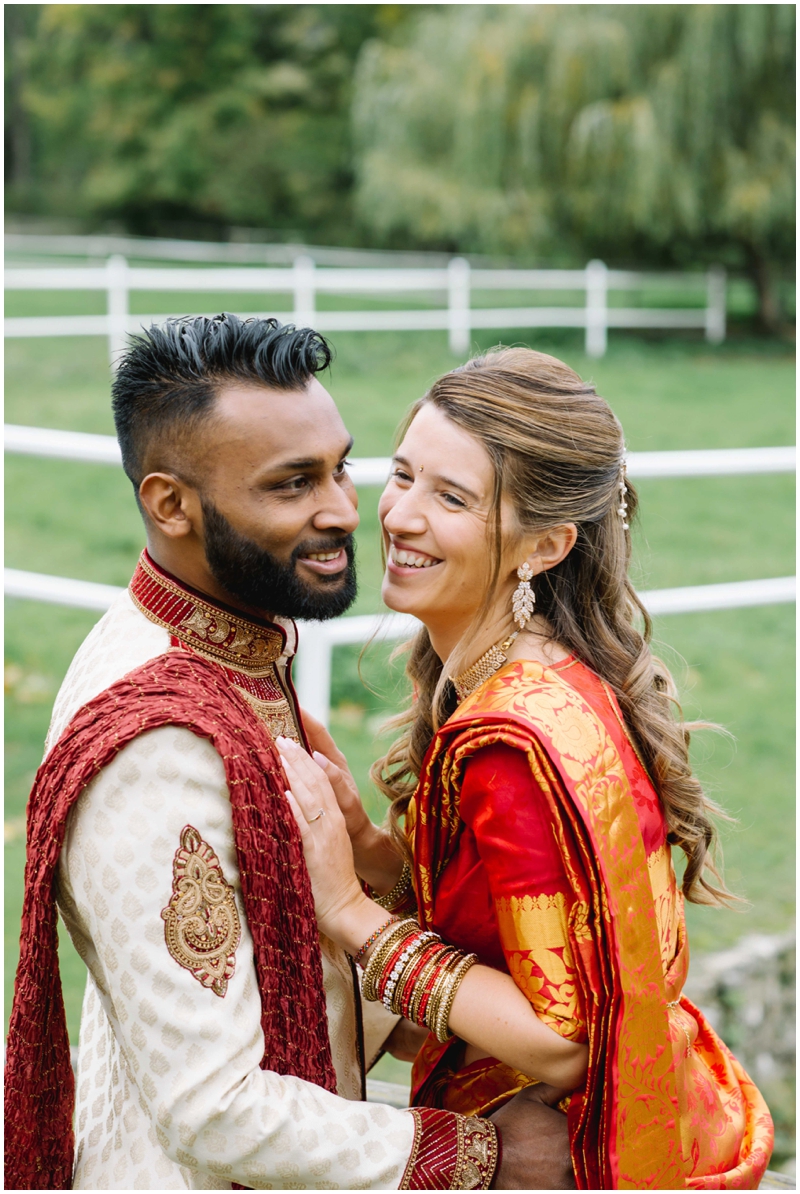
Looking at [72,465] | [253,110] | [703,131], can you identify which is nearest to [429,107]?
[703,131]

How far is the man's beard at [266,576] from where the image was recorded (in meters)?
1.87

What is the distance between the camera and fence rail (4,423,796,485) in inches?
140

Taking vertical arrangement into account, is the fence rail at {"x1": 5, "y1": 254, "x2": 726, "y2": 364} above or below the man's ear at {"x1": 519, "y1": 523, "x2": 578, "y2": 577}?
above

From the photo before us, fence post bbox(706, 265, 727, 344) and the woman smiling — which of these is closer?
the woman smiling

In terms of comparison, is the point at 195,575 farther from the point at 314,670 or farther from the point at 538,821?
the point at 314,670

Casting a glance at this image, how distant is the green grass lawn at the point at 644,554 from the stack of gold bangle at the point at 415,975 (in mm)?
749

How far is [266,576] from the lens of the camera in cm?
190

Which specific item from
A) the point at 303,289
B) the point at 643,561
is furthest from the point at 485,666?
the point at 303,289

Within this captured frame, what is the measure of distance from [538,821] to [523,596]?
0.44 metres

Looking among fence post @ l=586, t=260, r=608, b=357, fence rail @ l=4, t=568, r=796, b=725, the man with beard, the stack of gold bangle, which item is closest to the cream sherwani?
the man with beard

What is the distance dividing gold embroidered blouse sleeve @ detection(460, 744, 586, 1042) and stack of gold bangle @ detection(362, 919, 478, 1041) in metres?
0.10

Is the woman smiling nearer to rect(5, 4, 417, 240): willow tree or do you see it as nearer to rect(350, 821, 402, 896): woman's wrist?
rect(350, 821, 402, 896): woman's wrist

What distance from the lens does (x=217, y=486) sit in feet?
6.08

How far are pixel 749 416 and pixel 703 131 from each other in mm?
6176
